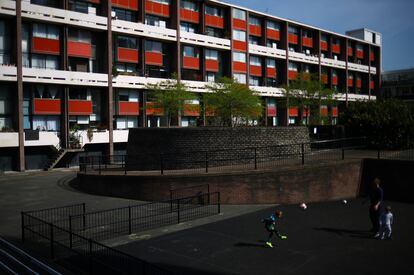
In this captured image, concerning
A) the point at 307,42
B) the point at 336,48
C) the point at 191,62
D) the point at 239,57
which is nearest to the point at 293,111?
the point at 307,42

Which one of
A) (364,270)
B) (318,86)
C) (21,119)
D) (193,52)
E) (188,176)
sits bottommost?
(364,270)

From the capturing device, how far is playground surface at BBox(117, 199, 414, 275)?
11.5 metres

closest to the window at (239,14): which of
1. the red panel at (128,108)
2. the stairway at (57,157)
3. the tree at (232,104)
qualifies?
the tree at (232,104)

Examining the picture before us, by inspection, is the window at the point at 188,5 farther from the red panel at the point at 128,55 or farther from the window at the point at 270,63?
the window at the point at 270,63

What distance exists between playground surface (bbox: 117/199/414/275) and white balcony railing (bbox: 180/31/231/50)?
3683 cm

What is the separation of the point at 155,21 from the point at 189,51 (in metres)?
5.84

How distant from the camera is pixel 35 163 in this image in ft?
132

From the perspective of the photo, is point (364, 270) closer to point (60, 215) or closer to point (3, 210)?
point (60, 215)

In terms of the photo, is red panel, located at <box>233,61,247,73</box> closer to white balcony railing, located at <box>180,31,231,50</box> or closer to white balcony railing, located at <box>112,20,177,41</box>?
white balcony railing, located at <box>180,31,231,50</box>

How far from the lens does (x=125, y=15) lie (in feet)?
157

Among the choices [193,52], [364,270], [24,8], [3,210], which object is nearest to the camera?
[364,270]

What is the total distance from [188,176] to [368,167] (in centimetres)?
1012

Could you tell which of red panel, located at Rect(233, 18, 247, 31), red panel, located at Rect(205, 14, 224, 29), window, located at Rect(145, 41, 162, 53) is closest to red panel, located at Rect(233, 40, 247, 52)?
red panel, located at Rect(233, 18, 247, 31)

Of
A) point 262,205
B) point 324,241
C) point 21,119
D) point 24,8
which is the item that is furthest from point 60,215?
point 24,8
